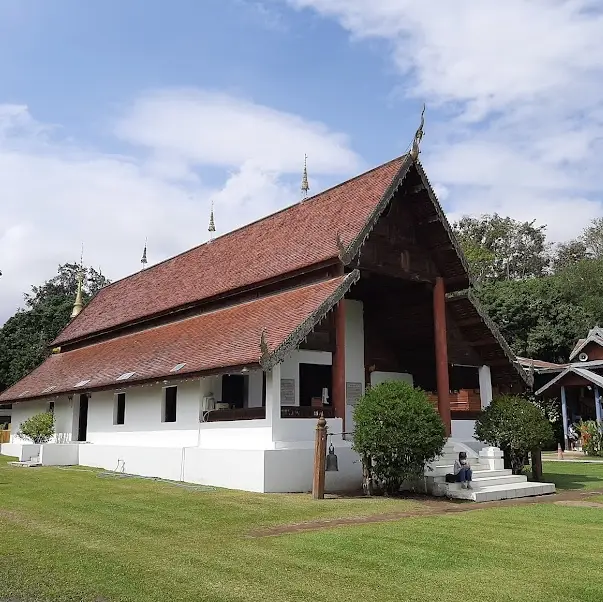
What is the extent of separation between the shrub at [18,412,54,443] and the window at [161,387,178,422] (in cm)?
678

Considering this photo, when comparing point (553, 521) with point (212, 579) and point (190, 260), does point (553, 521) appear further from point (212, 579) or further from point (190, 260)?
point (190, 260)

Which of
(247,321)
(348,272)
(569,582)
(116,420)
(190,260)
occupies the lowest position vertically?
(569,582)

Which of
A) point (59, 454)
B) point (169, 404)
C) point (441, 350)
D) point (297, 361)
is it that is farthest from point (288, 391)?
point (59, 454)

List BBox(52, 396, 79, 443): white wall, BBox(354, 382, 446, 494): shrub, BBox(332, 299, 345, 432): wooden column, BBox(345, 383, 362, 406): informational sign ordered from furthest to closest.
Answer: BBox(52, 396, 79, 443): white wall
BBox(345, 383, 362, 406): informational sign
BBox(332, 299, 345, 432): wooden column
BBox(354, 382, 446, 494): shrub

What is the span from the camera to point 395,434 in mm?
11656

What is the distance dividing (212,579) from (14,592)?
1.60m

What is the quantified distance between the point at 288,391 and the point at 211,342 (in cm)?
221

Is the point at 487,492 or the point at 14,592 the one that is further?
the point at 487,492

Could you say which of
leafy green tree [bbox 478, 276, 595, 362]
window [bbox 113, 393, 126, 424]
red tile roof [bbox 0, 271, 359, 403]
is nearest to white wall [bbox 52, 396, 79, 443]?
red tile roof [bbox 0, 271, 359, 403]

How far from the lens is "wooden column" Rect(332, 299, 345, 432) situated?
533 inches

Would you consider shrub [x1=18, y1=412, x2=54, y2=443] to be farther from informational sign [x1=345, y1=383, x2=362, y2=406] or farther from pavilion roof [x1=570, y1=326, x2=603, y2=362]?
pavilion roof [x1=570, y1=326, x2=603, y2=362]

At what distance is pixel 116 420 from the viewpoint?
18.4 m

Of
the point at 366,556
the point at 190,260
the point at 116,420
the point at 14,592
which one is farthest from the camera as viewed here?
the point at 190,260

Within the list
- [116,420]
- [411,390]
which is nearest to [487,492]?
[411,390]
